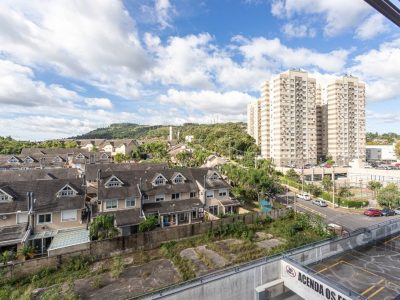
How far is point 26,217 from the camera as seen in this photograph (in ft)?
84.9

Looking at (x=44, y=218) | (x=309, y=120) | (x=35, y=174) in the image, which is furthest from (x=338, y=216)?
(x=309, y=120)

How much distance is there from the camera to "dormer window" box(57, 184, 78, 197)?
2855cm

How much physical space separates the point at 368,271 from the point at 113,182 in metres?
28.5

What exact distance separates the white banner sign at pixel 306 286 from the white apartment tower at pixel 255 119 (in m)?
103

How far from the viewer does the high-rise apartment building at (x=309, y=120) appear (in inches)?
3455

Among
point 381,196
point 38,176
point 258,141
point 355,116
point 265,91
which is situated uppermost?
point 265,91

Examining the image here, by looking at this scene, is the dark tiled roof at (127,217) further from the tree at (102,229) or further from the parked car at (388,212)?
the parked car at (388,212)

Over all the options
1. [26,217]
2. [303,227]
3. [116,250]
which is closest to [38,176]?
[26,217]

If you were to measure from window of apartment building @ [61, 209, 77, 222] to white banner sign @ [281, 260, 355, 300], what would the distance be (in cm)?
2382

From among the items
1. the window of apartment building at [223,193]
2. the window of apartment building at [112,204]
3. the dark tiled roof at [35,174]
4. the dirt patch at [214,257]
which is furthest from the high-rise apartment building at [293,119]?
the dark tiled roof at [35,174]

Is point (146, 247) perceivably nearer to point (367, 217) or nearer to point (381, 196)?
point (367, 217)

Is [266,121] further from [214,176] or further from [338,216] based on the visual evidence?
[214,176]

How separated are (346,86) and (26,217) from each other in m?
109

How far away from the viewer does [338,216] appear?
3800 cm
